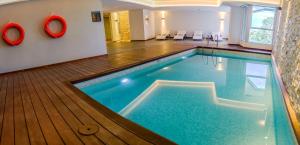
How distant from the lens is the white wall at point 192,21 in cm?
1234

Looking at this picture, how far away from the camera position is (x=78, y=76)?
14.6 feet

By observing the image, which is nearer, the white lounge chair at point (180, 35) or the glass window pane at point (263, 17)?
the glass window pane at point (263, 17)

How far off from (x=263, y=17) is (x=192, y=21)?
18.8ft

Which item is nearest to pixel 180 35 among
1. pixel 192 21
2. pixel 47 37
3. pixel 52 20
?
pixel 192 21

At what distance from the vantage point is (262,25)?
7926 millimetres

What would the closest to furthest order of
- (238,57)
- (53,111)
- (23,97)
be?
(53,111)
(23,97)
(238,57)

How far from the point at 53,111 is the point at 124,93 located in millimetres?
2215

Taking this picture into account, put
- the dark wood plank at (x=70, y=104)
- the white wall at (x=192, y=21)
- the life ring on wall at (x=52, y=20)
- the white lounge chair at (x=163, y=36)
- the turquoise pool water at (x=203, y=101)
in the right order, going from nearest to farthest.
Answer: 1. the dark wood plank at (x=70, y=104)
2. the turquoise pool water at (x=203, y=101)
3. the life ring on wall at (x=52, y=20)
4. the white wall at (x=192, y=21)
5. the white lounge chair at (x=163, y=36)

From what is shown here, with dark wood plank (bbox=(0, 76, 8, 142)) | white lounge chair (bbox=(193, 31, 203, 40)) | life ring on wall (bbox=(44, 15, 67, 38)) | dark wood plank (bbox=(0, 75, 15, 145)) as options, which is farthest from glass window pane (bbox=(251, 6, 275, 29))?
dark wood plank (bbox=(0, 76, 8, 142))

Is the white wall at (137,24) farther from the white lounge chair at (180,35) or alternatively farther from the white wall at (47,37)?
the white wall at (47,37)

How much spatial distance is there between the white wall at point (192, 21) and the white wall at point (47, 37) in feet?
25.6

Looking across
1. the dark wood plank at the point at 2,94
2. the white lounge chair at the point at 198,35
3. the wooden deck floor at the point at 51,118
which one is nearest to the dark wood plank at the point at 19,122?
the wooden deck floor at the point at 51,118

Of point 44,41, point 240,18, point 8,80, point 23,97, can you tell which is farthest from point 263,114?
point 240,18

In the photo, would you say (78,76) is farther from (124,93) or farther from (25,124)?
(25,124)
